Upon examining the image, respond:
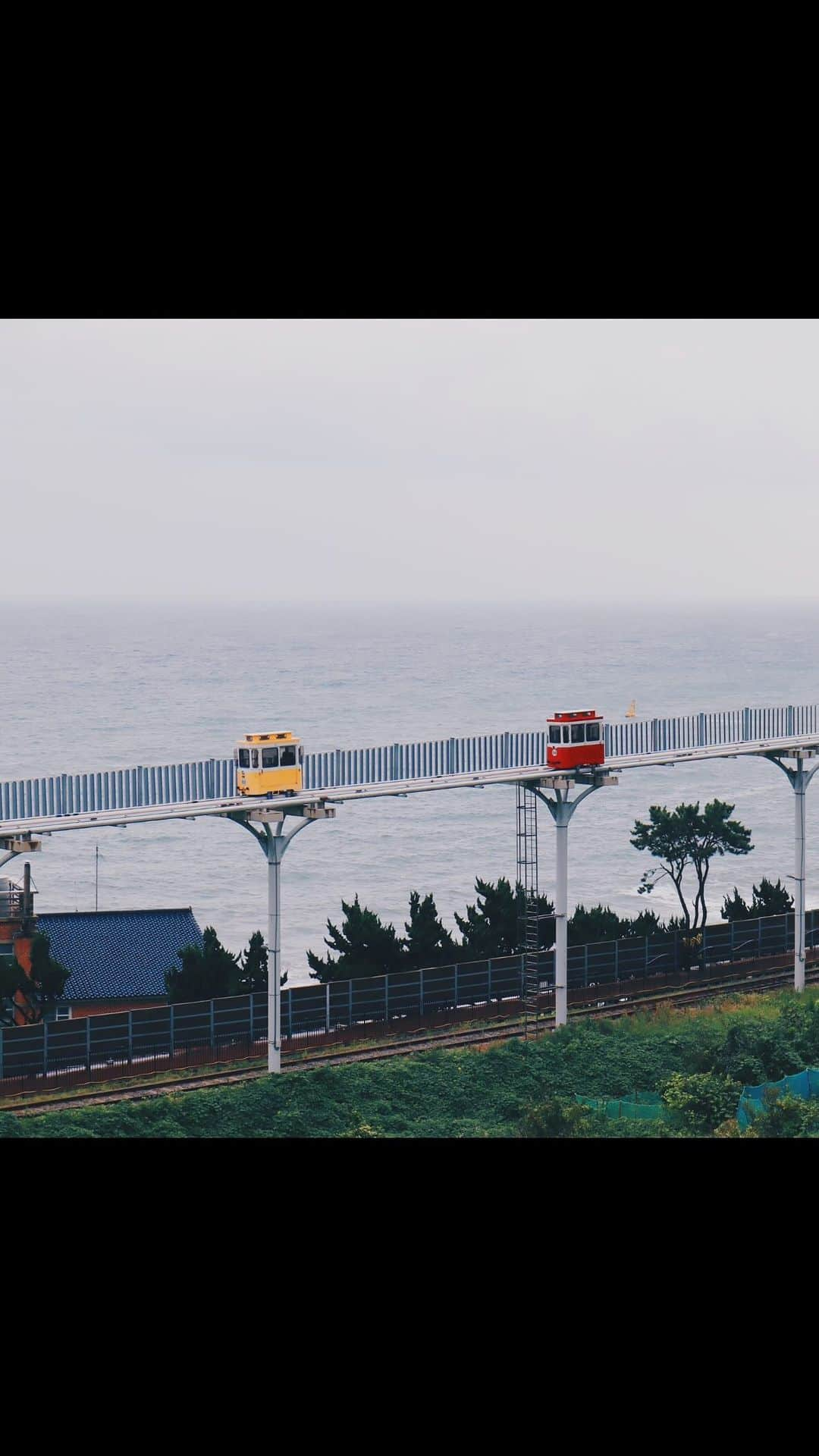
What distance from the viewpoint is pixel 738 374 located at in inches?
4434

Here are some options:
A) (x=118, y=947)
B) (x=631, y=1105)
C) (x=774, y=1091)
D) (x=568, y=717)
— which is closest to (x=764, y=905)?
(x=568, y=717)

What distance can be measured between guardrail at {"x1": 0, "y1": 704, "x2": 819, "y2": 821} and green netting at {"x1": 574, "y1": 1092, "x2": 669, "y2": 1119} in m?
4.27

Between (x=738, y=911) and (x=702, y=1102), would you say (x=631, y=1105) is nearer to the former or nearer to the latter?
(x=702, y=1102)

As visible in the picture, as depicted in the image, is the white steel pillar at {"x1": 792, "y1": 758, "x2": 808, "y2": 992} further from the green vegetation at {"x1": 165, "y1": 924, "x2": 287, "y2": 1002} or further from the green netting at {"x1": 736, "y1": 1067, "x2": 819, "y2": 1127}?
the green vegetation at {"x1": 165, "y1": 924, "x2": 287, "y2": 1002}

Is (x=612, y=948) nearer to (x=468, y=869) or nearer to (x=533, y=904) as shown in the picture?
(x=533, y=904)

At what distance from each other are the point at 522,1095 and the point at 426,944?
16.4ft

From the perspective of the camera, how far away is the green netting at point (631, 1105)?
18500mm

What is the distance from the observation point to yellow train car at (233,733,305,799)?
2038 cm

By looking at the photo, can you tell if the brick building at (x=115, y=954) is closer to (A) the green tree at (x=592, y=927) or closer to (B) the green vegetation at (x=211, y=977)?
(B) the green vegetation at (x=211, y=977)

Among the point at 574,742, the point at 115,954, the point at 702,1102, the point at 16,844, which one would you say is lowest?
the point at 702,1102

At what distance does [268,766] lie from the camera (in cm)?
2042

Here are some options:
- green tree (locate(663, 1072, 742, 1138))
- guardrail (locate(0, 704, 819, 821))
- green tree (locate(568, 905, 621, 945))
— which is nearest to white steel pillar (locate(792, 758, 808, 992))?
guardrail (locate(0, 704, 819, 821))

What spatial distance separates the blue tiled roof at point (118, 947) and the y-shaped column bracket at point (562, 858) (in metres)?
5.51

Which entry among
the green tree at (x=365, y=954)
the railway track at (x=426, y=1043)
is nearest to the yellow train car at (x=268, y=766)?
the railway track at (x=426, y=1043)
